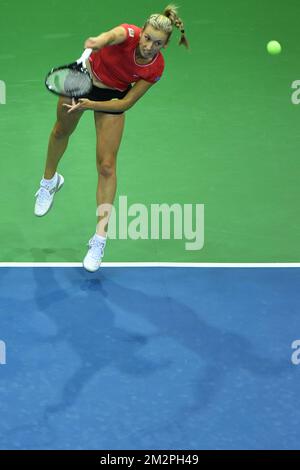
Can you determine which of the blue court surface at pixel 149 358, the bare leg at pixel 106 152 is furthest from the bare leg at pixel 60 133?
the blue court surface at pixel 149 358

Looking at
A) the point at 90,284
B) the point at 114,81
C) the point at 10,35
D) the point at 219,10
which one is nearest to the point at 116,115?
the point at 114,81

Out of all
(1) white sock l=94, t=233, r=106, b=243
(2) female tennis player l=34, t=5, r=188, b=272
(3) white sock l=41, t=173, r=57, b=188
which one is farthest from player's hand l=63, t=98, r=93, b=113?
(3) white sock l=41, t=173, r=57, b=188

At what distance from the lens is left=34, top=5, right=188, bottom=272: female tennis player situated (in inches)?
232

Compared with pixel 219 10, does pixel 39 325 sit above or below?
below

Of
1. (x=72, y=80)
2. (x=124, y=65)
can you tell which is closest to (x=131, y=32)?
(x=124, y=65)

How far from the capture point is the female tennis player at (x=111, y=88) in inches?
232

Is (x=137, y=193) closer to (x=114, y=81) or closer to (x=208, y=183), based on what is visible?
(x=208, y=183)

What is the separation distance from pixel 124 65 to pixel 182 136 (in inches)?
99.9

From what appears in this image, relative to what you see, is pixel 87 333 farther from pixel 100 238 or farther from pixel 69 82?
pixel 69 82

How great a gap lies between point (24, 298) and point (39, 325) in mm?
405

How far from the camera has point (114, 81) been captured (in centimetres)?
639

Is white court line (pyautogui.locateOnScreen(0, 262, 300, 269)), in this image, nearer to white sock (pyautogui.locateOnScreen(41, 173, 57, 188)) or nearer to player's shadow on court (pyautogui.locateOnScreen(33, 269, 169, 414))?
player's shadow on court (pyautogui.locateOnScreen(33, 269, 169, 414))

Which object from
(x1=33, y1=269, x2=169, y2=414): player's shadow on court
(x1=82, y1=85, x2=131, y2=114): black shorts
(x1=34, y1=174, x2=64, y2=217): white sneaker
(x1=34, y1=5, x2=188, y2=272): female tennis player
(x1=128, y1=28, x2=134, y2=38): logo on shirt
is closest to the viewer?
(x1=33, y1=269, x2=169, y2=414): player's shadow on court

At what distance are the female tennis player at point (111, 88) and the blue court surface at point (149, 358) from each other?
540mm
